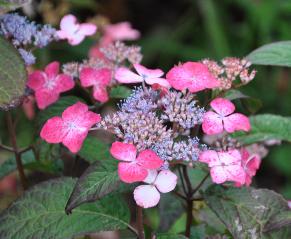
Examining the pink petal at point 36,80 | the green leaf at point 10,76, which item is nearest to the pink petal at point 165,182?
the green leaf at point 10,76

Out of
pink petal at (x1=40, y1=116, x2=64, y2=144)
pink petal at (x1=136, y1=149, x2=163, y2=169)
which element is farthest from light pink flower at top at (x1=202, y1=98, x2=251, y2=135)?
pink petal at (x1=40, y1=116, x2=64, y2=144)

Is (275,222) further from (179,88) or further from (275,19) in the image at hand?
(275,19)

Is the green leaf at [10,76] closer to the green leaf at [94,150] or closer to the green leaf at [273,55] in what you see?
the green leaf at [94,150]

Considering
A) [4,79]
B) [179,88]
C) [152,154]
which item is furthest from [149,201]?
[4,79]

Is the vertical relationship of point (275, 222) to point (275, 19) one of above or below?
above

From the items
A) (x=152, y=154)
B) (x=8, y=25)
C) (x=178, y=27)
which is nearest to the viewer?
(x=152, y=154)

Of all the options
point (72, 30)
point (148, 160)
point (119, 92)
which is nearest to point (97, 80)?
point (119, 92)
